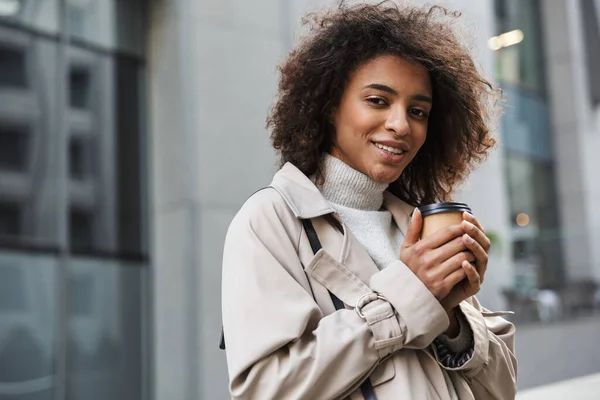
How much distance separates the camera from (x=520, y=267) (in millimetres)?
11492

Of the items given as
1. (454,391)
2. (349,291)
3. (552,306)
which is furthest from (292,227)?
(552,306)

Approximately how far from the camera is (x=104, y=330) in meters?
8.09

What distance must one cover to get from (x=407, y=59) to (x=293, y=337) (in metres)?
0.87

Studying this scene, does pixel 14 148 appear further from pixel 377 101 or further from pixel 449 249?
pixel 449 249

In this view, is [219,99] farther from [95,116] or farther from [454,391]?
[454,391]

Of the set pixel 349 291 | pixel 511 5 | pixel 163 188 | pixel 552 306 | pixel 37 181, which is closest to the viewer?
pixel 349 291

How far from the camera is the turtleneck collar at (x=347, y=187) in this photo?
2.09 meters

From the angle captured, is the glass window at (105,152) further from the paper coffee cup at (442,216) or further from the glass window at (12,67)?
the paper coffee cup at (442,216)

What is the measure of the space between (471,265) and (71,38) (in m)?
7.34

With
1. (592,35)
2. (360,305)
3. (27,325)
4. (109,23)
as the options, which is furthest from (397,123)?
(592,35)

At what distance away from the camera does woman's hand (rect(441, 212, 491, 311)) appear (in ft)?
5.57

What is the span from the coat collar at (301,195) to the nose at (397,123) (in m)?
0.27

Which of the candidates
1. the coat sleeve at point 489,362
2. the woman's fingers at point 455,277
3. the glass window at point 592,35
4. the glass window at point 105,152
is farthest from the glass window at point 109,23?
the glass window at point 592,35

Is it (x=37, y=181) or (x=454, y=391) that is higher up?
(x=37, y=181)
